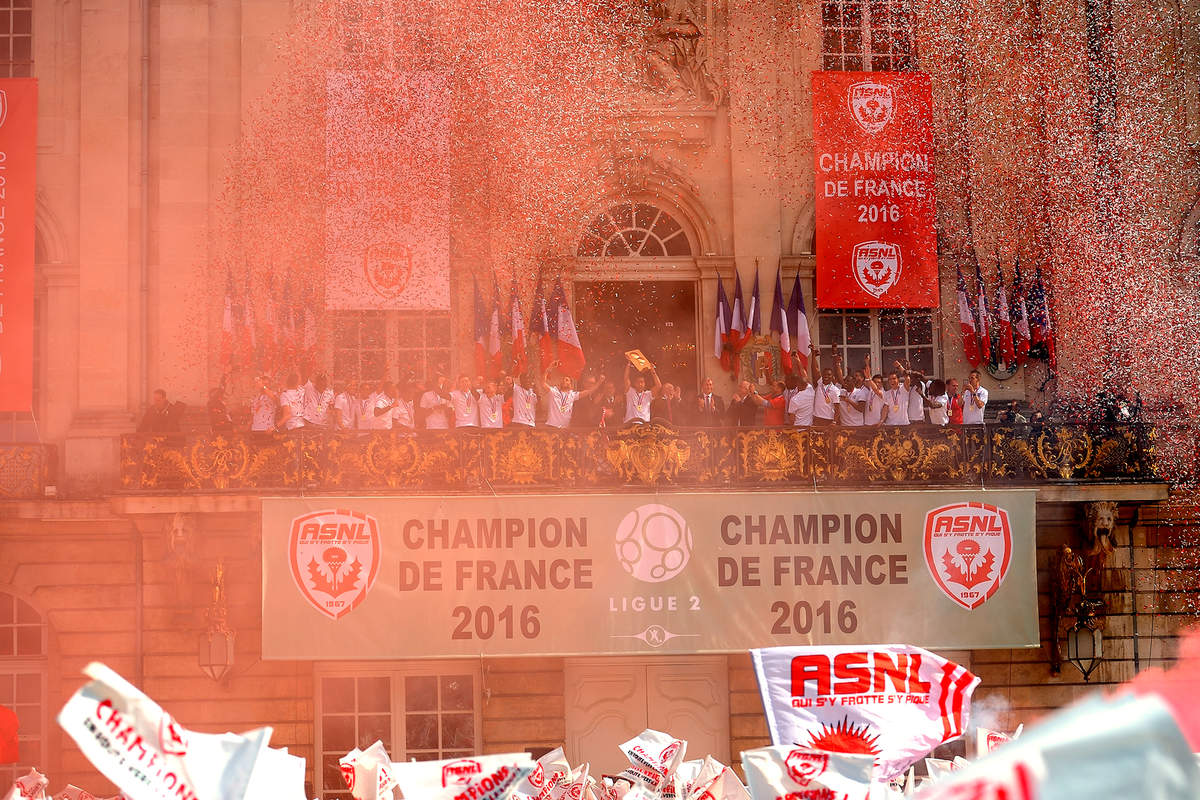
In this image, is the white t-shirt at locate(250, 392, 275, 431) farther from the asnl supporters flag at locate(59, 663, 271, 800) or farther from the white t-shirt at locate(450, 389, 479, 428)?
the asnl supporters flag at locate(59, 663, 271, 800)

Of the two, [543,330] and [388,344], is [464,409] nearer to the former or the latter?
[543,330]

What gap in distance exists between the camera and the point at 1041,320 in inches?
774

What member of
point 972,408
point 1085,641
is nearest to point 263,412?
point 972,408

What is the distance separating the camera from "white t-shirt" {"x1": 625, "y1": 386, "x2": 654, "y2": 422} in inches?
721

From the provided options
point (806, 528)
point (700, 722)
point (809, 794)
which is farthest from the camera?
point (700, 722)

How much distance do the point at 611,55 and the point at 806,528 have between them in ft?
25.9

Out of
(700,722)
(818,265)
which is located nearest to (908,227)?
(818,265)

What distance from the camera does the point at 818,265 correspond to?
65.6ft

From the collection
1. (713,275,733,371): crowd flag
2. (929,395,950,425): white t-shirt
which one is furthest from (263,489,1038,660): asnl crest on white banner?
(713,275,733,371): crowd flag

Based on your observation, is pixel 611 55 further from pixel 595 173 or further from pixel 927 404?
pixel 927 404

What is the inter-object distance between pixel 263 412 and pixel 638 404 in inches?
201

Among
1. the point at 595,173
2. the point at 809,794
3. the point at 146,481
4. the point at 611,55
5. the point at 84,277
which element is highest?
the point at 611,55

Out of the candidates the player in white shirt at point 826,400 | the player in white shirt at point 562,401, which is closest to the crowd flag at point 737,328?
the player in white shirt at point 826,400

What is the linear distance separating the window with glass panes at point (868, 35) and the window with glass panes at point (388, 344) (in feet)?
23.6
